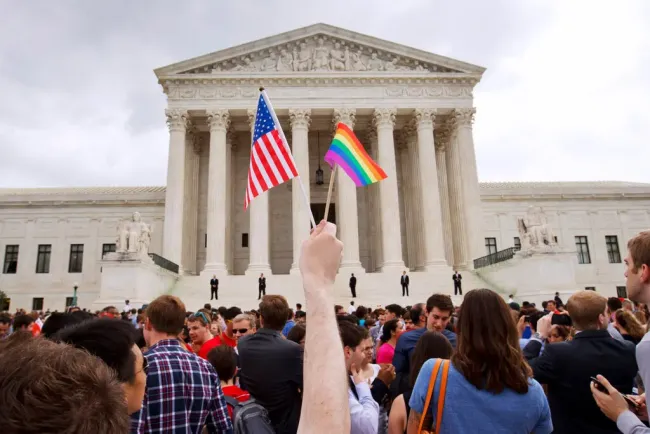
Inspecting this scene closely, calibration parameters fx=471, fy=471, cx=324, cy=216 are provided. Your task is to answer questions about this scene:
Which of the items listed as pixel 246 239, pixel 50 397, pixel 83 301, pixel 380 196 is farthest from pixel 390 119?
pixel 50 397

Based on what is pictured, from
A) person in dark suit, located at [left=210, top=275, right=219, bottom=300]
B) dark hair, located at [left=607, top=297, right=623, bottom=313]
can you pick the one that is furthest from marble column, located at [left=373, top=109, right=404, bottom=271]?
dark hair, located at [left=607, top=297, right=623, bottom=313]

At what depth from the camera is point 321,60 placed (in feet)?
114

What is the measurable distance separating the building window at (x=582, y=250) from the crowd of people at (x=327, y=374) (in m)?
41.6

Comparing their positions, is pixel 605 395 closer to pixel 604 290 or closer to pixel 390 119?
pixel 390 119

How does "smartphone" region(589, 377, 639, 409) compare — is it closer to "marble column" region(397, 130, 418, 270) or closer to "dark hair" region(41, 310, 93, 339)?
"dark hair" region(41, 310, 93, 339)

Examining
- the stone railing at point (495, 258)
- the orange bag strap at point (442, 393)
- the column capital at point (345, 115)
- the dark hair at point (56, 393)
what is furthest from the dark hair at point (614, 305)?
the column capital at point (345, 115)

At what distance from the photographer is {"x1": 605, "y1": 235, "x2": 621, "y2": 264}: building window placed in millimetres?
42562

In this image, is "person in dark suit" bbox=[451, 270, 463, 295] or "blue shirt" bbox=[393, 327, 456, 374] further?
"person in dark suit" bbox=[451, 270, 463, 295]

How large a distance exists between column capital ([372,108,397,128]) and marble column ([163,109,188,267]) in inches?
537

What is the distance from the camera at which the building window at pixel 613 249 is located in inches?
1676

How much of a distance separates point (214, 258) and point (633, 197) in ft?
126

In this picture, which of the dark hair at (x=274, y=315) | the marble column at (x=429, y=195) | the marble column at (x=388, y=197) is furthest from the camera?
the marble column at (x=429, y=195)

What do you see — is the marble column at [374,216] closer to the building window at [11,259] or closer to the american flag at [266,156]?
the american flag at [266,156]

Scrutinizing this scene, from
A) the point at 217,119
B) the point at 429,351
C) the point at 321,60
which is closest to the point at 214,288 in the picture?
the point at 217,119
